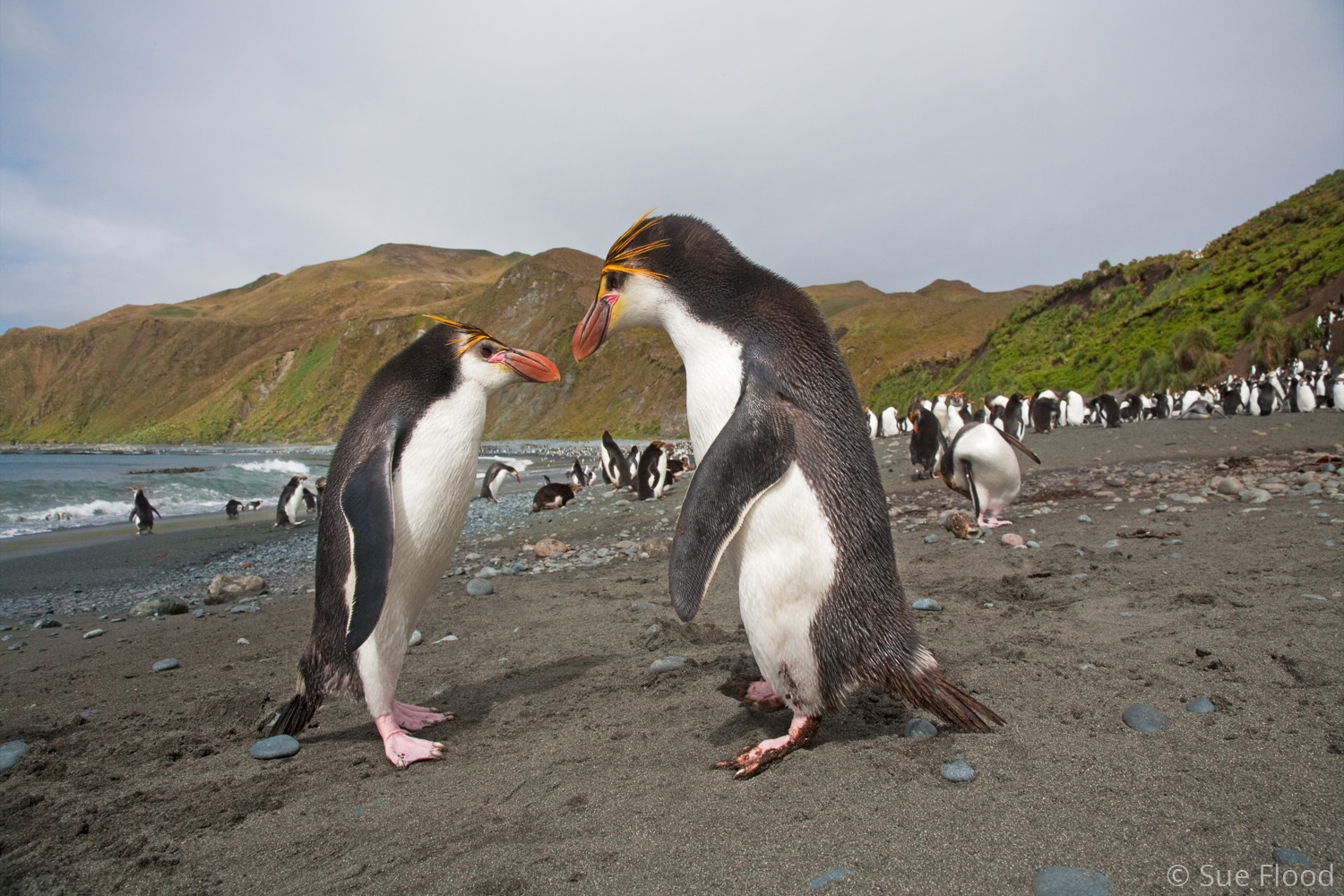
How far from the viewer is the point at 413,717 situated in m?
3.04

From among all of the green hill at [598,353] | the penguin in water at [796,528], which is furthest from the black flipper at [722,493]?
the green hill at [598,353]

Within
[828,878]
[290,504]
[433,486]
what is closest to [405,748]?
[433,486]

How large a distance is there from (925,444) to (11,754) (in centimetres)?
1129

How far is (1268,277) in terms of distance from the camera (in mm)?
27297

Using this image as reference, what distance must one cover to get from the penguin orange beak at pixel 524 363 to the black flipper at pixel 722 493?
117 cm

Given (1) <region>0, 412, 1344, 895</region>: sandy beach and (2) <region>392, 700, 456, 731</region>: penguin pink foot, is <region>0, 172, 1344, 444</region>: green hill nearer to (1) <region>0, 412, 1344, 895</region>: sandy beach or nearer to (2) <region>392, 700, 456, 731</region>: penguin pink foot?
(1) <region>0, 412, 1344, 895</region>: sandy beach

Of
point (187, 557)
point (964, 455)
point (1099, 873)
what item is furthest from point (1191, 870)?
point (187, 557)

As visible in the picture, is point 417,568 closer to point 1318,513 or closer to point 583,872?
point 583,872

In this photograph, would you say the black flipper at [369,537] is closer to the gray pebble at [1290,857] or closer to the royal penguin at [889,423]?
the gray pebble at [1290,857]

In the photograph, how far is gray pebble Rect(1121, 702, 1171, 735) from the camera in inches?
84.5

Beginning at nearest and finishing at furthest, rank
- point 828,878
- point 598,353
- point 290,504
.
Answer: point 828,878 < point 290,504 < point 598,353

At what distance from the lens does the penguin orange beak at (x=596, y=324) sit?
2.80 metres

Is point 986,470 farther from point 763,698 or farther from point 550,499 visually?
point 550,499

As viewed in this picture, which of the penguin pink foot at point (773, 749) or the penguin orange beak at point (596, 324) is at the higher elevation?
the penguin orange beak at point (596, 324)
